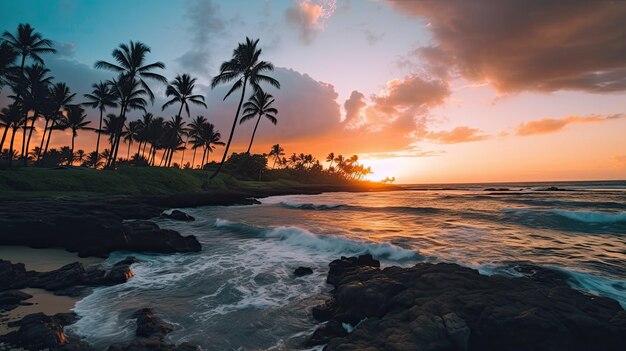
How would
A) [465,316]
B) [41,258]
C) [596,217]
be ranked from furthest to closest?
[596,217] → [41,258] → [465,316]

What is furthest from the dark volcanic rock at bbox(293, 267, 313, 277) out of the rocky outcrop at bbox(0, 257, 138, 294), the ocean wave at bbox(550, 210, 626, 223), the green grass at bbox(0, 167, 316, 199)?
the green grass at bbox(0, 167, 316, 199)

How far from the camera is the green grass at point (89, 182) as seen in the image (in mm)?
29172

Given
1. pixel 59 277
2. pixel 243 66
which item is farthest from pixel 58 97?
pixel 59 277

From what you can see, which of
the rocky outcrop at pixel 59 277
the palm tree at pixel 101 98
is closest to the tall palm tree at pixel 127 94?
the palm tree at pixel 101 98

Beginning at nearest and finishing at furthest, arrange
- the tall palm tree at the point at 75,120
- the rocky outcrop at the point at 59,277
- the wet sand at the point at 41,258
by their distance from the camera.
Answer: the rocky outcrop at the point at 59,277, the wet sand at the point at 41,258, the tall palm tree at the point at 75,120

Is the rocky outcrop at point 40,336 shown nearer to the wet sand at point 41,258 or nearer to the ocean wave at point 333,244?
the wet sand at point 41,258

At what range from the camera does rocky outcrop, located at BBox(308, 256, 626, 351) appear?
5.16 m

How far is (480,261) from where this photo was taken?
38.7ft

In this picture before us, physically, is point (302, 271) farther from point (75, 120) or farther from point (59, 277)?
point (75, 120)

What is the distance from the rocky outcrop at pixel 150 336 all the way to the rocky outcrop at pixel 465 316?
2.67 m

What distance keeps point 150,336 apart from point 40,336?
1833 mm

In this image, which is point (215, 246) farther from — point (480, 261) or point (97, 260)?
point (480, 261)

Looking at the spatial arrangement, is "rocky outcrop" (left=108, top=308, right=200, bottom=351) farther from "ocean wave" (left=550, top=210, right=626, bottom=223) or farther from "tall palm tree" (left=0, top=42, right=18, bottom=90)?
"tall palm tree" (left=0, top=42, right=18, bottom=90)

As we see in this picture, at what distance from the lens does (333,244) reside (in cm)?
1500
